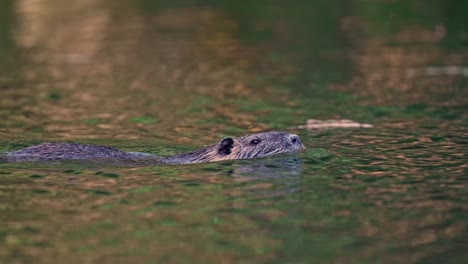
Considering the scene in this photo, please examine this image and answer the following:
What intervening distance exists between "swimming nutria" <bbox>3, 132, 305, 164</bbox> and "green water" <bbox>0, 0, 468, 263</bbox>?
17 centimetres

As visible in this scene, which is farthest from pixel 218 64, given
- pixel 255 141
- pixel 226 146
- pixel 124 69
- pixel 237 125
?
pixel 226 146

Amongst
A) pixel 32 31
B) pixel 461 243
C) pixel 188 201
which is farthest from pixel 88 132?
pixel 32 31

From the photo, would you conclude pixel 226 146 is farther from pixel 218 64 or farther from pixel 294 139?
pixel 218 64

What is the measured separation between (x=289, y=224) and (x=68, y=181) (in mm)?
2553

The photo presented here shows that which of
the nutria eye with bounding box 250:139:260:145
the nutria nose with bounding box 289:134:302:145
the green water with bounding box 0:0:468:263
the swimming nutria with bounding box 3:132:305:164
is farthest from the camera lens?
the nutria eye with bounding box 250:139:260:145

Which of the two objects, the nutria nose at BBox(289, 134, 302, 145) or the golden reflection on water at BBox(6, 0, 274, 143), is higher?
the golden reflection on water at BBox(6, 0, 274, 143)

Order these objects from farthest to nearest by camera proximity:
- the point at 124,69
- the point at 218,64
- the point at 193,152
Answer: the point at 218,64
the point at 124,69
the point at 193,152

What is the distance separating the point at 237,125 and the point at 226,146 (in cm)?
223

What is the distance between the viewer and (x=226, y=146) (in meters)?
9.88

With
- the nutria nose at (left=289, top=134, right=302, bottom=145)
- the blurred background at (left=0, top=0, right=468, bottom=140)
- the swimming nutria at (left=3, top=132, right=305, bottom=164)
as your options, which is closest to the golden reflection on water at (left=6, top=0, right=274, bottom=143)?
the blurred background at (left=0, top=0, right=468, bottom=140)

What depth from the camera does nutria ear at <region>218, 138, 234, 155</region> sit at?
9805 mm

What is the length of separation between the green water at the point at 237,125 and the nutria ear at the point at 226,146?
0.63 feet

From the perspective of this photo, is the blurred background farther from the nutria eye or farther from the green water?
the nutria eye

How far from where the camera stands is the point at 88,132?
11844 mm
